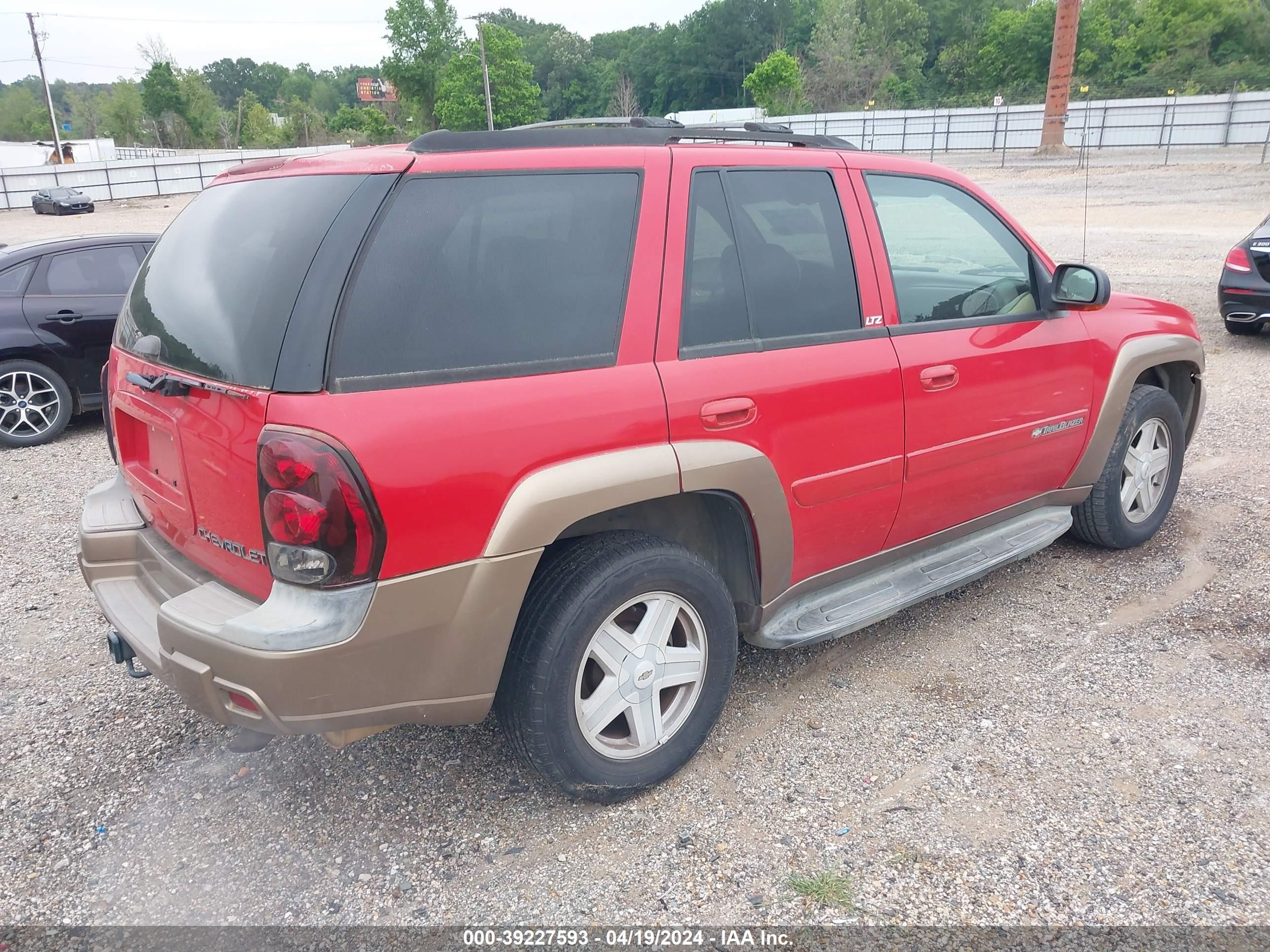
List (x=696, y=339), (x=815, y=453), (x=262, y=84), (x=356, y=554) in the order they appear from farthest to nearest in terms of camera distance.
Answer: (x=262, y=84) → (x=815, y=453) → (x=696, y=339) → (x=356, y=554)

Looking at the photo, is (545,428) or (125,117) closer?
(545,428)

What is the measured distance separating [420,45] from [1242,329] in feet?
329

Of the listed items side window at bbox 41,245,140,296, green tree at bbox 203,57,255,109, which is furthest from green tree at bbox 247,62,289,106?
side window at bbox 41,245,140,296

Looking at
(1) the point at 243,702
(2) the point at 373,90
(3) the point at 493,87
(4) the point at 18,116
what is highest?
(2) the point at 373,90

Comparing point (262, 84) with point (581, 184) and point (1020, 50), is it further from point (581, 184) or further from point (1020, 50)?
point (581, 184)

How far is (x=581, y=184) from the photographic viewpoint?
2672mm

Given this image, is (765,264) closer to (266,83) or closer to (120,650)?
(120,650)

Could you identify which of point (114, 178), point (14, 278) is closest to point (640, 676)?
point (14, 278)

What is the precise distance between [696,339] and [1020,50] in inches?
3260

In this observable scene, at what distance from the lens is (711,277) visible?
113 inches

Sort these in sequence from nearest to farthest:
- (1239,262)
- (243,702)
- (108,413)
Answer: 1. (243,702)
2. (108,413)
3. (1239,262)

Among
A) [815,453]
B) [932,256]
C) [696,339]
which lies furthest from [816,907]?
[932,256]

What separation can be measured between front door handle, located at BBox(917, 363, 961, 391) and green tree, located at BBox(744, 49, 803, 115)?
222 ft

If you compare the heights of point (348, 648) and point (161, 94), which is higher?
point (161, 94)
